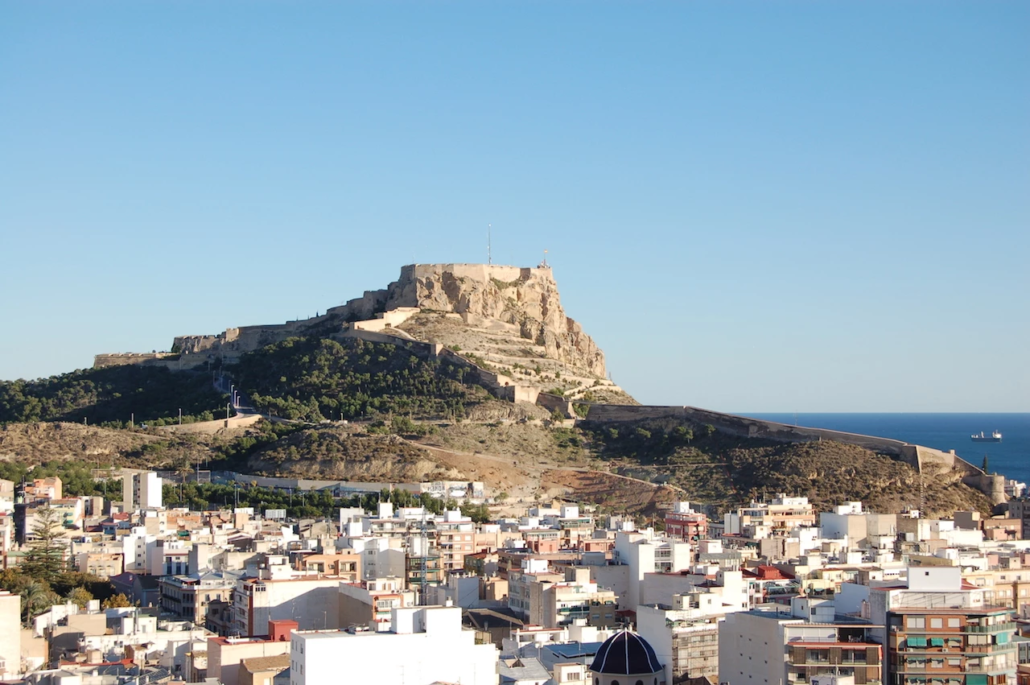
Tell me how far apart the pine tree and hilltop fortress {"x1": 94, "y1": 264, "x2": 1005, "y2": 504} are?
91.3ft

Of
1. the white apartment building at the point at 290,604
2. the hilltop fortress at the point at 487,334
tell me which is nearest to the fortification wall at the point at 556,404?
the hilltop fortress at the point at 487,334

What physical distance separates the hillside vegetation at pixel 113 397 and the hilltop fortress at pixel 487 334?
2.06 metres

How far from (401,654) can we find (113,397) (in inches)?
2687

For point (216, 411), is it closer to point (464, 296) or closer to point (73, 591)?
point (464, 296)

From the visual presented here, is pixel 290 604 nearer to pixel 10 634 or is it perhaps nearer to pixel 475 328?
pixel 10 634

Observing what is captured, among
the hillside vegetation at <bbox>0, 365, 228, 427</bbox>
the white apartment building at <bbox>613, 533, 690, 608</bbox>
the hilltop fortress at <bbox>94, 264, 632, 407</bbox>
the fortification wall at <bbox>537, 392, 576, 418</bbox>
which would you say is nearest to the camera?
the white apartment building at <bbox>613, 533, 690, 608</bbox>

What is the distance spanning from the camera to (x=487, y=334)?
3317 inches

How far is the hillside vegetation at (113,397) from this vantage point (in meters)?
84.9

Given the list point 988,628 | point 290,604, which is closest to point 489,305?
point 290,604

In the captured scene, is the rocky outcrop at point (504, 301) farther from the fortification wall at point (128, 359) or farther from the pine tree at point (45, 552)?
the pine tree at point (45, 552)

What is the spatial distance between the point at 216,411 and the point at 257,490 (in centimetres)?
1863

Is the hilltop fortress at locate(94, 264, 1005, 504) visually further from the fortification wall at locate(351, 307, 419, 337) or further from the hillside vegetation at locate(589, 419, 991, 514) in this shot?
the hillside vegetation at locate(589, 419, 991, 514)

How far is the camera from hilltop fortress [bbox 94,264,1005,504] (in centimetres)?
7656

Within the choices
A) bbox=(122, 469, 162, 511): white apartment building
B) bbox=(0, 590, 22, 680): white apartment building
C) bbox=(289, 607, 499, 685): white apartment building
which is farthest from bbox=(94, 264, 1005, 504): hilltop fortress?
bbox=(289, 607, 499, 685): white apartment building
